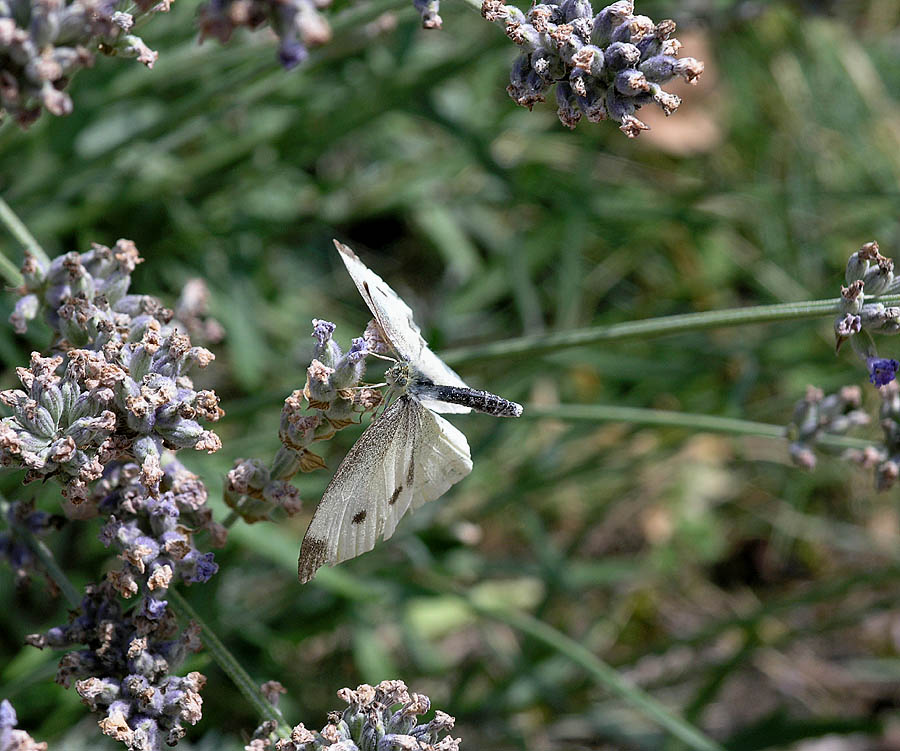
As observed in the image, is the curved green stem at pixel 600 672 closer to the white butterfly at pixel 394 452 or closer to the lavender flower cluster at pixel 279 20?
the white butterfly at pixel 394 452

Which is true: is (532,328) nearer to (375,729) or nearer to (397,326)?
(397,326)

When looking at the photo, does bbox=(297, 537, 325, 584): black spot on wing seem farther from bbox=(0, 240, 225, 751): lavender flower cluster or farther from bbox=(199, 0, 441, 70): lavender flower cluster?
bbox=(199, 0, 441, 70): lavender flower cluster

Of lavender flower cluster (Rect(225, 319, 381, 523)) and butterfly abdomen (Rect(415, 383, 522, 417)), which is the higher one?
lavender flower cluster (Rect(225, 319, 381, 523))

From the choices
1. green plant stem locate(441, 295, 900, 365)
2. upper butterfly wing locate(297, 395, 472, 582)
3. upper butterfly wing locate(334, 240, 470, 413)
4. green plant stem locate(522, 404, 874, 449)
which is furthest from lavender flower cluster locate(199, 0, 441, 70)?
green plant stem locate(522, 404, 874, 449)

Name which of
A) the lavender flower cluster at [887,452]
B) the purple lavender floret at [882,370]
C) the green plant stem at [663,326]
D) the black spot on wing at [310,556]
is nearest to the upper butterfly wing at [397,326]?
the green plant stem at [663,326]

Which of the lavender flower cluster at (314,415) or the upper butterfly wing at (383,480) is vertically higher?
the lavender flower cluster at (314,415)

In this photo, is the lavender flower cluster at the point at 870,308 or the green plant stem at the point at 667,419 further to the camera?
the green plant stem at the point at 667,419

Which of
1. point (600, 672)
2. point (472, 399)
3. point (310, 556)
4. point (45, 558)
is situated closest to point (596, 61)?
point (472, 399)
